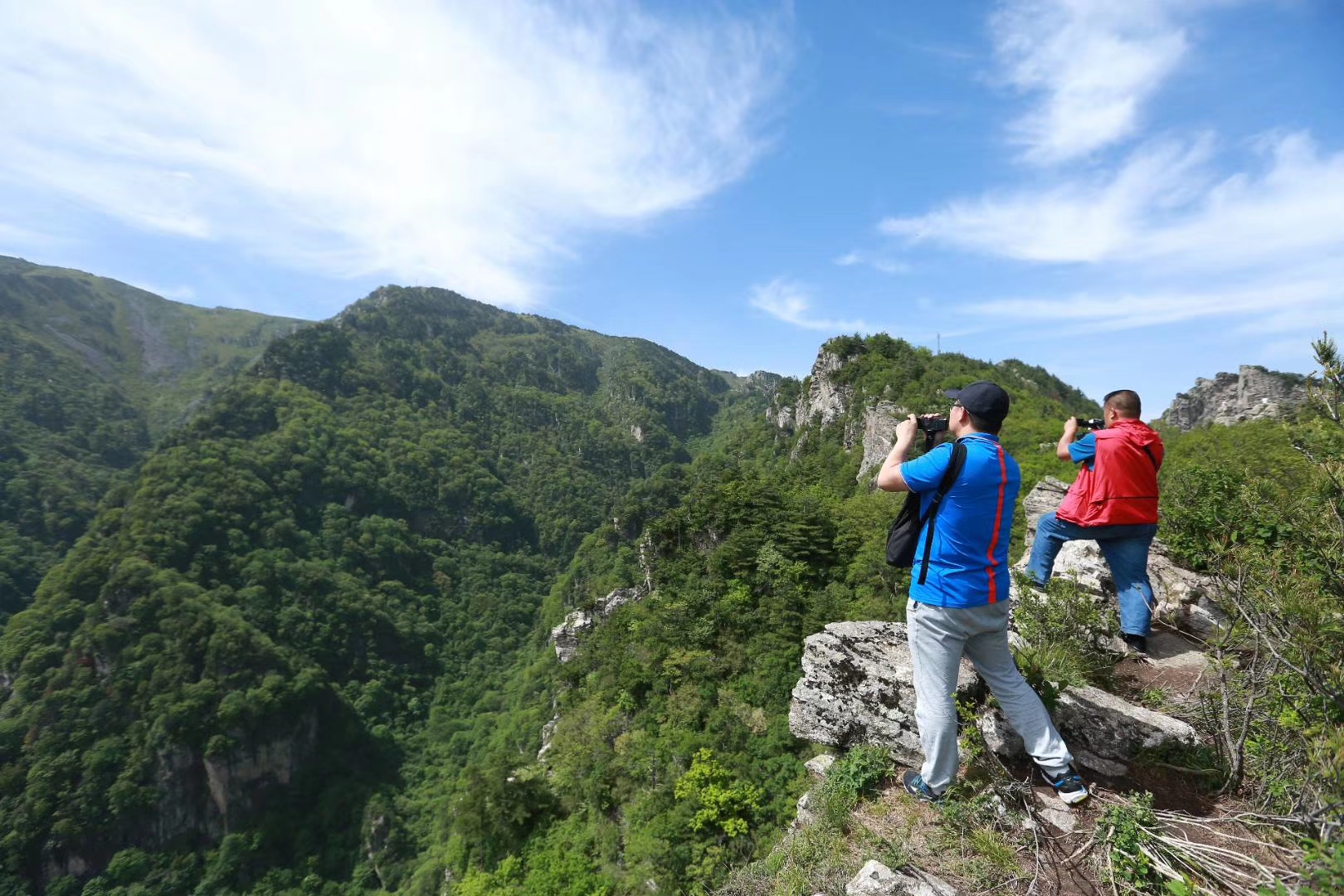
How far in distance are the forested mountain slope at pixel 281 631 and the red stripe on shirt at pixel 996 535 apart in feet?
60.3

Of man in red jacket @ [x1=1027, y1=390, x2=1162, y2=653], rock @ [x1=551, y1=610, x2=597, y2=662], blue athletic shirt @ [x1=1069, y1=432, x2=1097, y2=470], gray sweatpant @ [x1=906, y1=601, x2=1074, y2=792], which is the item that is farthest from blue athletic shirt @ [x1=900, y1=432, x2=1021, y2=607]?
rock @ [x1=551, y1=610, x2=597, y2=662]

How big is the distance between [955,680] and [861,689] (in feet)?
7.65

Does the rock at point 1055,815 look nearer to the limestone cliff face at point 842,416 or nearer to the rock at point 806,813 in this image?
the rock at point 806,813

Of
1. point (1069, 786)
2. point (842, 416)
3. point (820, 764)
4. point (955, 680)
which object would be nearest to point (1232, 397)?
point (842, 416)

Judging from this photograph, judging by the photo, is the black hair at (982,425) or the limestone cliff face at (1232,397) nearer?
the black hair at (982,425)

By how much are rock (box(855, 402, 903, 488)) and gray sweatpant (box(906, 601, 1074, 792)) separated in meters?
26.4

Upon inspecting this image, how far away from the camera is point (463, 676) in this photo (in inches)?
2680

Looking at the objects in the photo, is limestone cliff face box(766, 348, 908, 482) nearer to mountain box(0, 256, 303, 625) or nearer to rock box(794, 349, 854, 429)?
rock box(794, 349, 854, 429)

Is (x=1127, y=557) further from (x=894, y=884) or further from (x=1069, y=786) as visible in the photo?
(x=894, y=884)

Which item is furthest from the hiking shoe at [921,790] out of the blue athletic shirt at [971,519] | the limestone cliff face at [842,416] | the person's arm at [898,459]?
the limestone cliff face at [842,416]

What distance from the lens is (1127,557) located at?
4.88 metres

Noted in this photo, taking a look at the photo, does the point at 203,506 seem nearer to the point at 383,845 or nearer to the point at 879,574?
the point at 383,845

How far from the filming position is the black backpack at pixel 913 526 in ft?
10.1

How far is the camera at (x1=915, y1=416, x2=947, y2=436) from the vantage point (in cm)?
349
